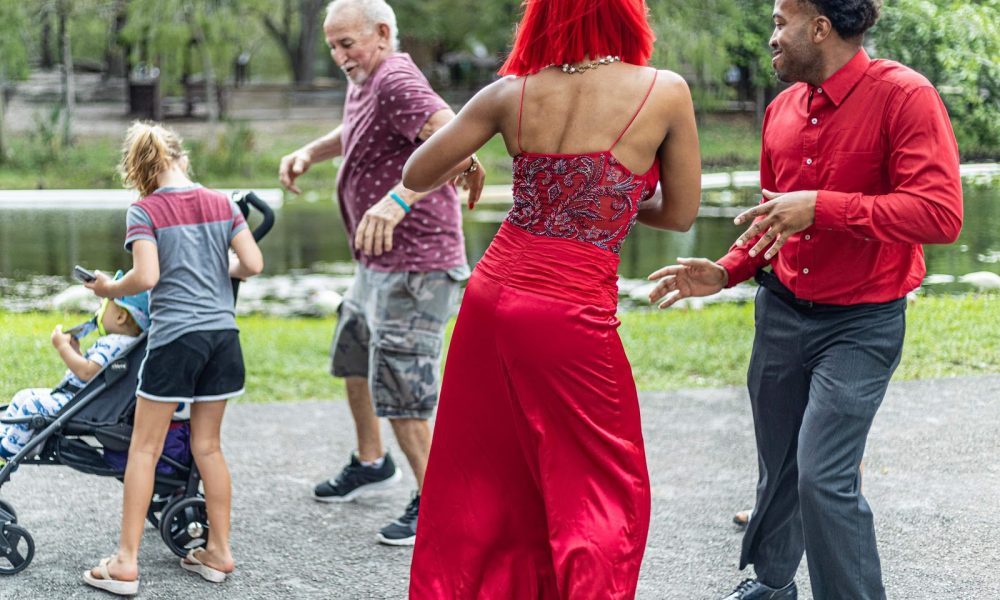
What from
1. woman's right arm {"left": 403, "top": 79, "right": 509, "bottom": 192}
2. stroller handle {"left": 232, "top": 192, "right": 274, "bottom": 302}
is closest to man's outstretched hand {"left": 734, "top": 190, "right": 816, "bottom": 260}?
woman's right arm {"left": 403, "top": 79, "right": 509, "bottom": 192}

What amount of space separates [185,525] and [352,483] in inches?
38.3

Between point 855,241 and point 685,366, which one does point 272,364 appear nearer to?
point 685,366

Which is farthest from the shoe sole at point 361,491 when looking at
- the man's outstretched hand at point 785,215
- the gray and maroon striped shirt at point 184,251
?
the man's outstretched hand at point 785,215

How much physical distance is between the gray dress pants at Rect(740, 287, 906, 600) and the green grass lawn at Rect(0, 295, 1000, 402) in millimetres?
2816

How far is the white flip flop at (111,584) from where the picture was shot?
399cm

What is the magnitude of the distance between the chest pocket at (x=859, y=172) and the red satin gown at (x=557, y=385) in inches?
20.9

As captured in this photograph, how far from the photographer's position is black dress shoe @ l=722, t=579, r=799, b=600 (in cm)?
371

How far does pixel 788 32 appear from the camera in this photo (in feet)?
10.6

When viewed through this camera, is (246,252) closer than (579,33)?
No

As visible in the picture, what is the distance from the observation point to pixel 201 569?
4.18m

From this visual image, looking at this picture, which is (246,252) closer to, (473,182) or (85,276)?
(85,276)

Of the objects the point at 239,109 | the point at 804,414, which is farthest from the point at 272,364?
the point at 239,109

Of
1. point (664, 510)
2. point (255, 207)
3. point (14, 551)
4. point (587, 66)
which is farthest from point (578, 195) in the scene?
point (14, 551)

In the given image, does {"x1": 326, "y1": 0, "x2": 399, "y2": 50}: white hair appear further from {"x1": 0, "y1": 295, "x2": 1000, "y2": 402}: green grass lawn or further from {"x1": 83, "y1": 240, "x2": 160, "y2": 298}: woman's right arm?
{"x1": 0, "y1": 295, "x2": 1000, "y2": 402}: green grass lawn
